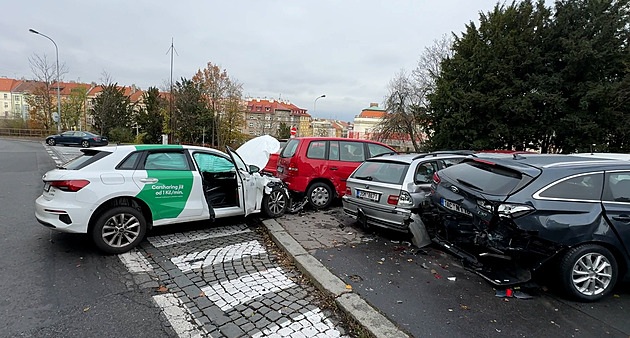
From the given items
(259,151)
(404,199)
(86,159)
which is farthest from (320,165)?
(86,159)

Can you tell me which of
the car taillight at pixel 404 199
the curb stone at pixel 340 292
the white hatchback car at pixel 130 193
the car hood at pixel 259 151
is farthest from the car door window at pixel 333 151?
the curb stone at pixel 340 292

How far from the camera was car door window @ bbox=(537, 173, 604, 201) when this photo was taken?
3.52 metres

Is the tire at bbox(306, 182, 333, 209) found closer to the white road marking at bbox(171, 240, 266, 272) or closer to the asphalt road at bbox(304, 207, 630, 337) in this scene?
the white road marking at bbox(171, 240, 266, 272)

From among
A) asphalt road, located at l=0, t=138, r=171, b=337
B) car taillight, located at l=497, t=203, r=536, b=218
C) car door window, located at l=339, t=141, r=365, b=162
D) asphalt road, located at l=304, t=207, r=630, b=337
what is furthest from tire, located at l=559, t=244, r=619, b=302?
car door window, located at l=339, t=141, r=365, b=162

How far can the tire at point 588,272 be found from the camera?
3457 mm

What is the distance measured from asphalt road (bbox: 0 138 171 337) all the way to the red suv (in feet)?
13.3

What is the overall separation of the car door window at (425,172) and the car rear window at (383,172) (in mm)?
222

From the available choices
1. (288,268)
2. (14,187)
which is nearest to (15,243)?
(288,268)

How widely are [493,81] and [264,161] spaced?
14792mm

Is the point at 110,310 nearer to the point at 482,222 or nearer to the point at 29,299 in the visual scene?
the point at 29,299

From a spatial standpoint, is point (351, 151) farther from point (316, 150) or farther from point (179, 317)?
point (179, 317)

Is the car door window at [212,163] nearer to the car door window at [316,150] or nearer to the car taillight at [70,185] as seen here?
the car taillight at [70,185]

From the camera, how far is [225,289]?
365 cm

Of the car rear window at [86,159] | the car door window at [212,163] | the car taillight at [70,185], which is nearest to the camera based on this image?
the car taillight at [70,185]
